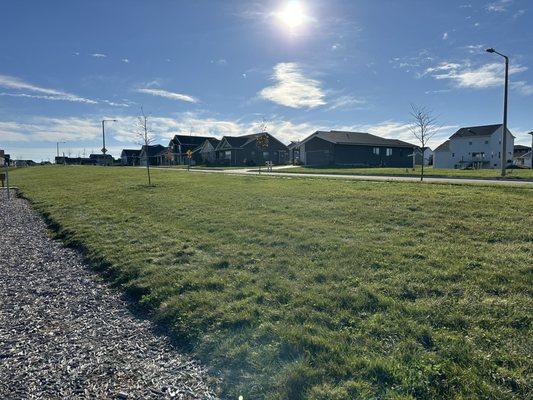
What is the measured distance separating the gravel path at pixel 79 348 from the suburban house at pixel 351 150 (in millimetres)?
48601

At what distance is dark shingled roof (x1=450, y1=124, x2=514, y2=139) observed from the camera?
214 ft

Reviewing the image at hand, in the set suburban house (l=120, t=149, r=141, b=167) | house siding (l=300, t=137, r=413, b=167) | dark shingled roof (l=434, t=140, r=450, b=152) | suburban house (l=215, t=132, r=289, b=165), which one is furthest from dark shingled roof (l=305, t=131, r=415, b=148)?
suburban house (l=120, t=149, r=141, b=167)

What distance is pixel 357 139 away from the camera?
2212 inches

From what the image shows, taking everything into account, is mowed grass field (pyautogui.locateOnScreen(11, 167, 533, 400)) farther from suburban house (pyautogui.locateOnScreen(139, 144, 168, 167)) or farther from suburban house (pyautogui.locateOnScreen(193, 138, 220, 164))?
suburban house (pyautogui.locateOnScreen(139, 144, 168, 167))

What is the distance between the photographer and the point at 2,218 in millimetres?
14820

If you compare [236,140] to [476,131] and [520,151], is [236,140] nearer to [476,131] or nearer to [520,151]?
[476,131]

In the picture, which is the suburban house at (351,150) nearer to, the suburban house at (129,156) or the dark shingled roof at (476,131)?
the dark shingled roof at (476,131)

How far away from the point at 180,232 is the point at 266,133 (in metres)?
56.4

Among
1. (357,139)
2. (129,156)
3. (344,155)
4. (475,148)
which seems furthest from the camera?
(129,156)

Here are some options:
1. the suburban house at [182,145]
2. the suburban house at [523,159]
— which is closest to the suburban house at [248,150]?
the suburban house at [182,145]

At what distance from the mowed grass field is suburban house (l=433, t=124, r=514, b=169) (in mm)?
62100

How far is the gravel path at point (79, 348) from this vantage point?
12.0ft

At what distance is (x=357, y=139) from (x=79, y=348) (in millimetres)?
55572

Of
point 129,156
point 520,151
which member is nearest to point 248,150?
point 129,156
